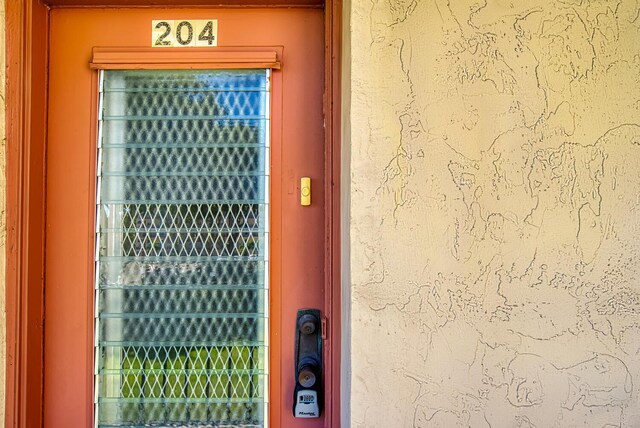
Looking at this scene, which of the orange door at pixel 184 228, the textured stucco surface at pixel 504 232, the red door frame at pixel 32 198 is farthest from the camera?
the orange door at pixel 184 228

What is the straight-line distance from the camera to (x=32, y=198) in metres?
2.08

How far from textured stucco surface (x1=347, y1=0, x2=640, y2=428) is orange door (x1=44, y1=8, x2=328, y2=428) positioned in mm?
445

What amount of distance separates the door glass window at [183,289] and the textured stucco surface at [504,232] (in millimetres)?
591

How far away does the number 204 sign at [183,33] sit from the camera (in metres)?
2.20

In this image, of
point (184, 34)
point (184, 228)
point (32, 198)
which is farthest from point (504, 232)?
point (32, 198)

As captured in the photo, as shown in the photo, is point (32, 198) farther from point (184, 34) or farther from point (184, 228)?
point (184, 34)

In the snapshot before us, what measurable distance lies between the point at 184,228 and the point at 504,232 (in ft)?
4.49

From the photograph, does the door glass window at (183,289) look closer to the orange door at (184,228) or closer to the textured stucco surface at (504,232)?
the orange door at (184,228)

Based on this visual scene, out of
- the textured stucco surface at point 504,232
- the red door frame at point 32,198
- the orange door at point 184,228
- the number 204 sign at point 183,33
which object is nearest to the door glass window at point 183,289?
the orange door at point 184,228

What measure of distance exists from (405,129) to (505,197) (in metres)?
0.46

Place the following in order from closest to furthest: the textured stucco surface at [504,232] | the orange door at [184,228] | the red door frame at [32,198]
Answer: the textured stucco surface at [504,232] < the red door frame at [32,198] < the orange door at [184,228]

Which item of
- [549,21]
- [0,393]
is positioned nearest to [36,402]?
[0,393]

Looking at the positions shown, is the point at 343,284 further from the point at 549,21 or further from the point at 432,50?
the point at 549,21

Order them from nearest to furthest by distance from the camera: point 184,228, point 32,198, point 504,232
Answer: point 504,232, point 32,198, point 184,228
